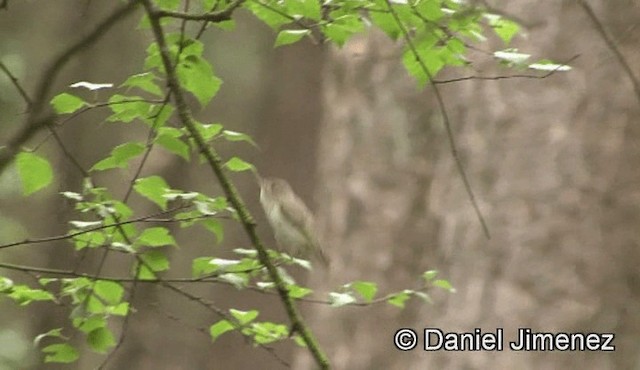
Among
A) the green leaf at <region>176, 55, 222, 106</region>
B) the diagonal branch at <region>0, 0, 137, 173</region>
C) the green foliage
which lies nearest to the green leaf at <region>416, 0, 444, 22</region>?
the green foliage

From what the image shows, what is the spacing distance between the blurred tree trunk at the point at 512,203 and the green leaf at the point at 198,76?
84 centimetres

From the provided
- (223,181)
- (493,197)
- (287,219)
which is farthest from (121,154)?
(493,197)

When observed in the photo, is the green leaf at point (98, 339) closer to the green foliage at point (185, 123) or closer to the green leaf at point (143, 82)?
the green foliage at point (185, 123)

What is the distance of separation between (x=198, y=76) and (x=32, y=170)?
23 centimetres

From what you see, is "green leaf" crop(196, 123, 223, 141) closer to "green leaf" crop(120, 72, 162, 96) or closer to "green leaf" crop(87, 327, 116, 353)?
"green leaf" crop(120, 72, 162, 96)

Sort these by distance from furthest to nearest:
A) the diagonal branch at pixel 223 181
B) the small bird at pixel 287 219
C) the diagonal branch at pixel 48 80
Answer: the small bird at pixel 287 219
the diagonal branch at pixel 223 181
the diagonal branch at pixel 48 80

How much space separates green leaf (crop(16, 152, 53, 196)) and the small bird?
1.46 ft

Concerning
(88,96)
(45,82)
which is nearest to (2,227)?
(88,96)

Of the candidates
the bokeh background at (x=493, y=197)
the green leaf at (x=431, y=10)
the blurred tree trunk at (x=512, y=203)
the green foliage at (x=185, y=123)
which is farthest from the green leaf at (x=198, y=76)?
the blurred tree trunk at (x=512, y=203)

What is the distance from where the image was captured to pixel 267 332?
129 centimetres

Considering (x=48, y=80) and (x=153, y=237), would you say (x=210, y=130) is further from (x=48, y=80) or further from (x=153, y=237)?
(x=48, y=80)

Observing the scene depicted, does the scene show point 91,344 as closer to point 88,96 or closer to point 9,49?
point 88,96

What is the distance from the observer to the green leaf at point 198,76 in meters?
1.11

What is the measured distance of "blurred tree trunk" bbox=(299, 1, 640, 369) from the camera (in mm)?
1797
